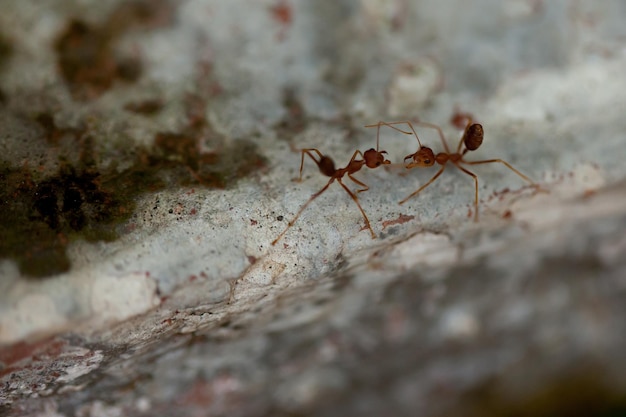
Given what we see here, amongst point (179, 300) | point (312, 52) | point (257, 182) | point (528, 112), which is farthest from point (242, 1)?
point (528, 112)

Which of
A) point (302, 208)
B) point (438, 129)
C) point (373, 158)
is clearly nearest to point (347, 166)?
point (373, 158)

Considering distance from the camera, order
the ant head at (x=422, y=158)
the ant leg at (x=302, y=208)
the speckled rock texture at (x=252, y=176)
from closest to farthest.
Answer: the speckled rock texture at (x=252, y=176) → the ant leg at (x=302, y=208) → the ant head at (x=422, y=158)

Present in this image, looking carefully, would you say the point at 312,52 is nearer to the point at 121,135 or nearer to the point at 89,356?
the point at 121,135

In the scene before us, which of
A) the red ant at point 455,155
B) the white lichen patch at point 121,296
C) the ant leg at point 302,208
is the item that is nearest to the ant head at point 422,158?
the red ant at point 455,155

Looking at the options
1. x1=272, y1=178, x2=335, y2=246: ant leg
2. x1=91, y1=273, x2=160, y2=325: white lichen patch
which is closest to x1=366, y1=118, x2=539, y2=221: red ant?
x1=272, y1=178, x2=335, y2=246: ant leg

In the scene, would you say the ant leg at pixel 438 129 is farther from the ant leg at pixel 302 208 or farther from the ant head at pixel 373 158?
the ant leg at pixel 302 208

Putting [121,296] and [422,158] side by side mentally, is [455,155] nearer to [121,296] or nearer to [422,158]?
[422,158]

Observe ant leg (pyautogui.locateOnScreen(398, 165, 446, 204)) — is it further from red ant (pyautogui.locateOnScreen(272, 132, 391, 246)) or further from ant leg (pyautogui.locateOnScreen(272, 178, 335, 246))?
ant leg (pyautogui.locateOnScreen(272, 178, 335, 246))
